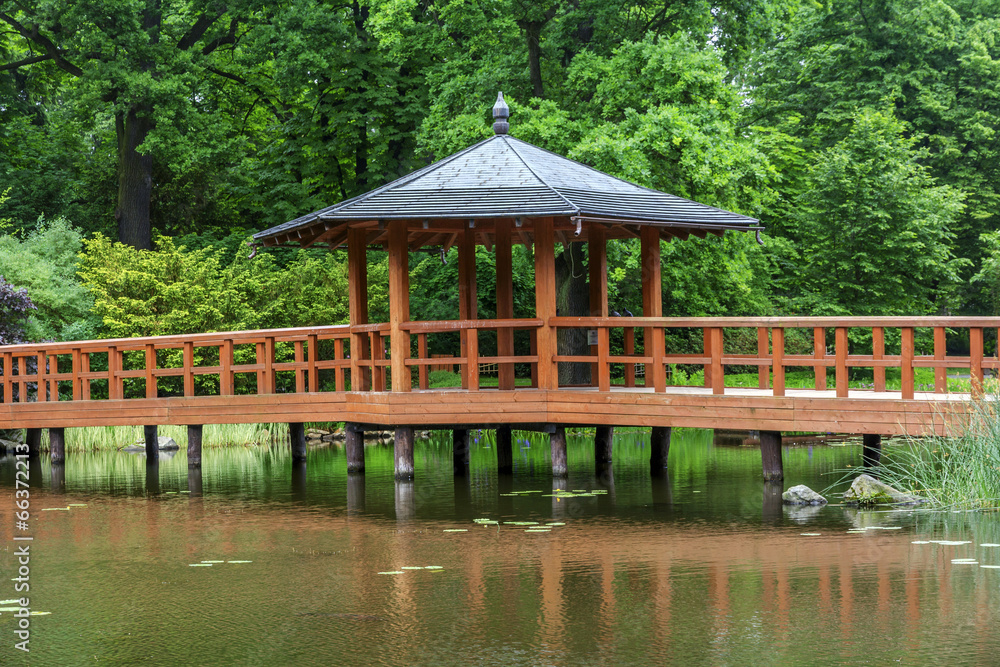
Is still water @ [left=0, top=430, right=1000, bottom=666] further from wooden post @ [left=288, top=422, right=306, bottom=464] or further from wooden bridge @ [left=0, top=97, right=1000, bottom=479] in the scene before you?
wooden post @ [left=288, top=422, right=306, bottom=464]

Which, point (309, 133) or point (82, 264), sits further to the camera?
point (309, 133)

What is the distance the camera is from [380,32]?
23.8m

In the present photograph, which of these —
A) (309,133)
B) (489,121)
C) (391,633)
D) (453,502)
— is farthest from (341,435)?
(391,633)

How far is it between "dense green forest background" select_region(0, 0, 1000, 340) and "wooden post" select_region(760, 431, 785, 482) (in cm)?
756

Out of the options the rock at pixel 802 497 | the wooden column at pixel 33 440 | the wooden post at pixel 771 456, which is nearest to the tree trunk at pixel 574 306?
the wooden post at pixel 771 456

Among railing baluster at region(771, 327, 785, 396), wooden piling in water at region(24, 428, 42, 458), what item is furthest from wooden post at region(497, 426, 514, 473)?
wooden piling in water at region(24, 428, 42, 458)

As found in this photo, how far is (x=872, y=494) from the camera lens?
11.3 meters

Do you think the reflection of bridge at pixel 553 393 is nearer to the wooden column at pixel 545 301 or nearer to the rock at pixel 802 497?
the wooden column at pixel 545 301

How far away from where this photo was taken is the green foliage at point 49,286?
23578 millimetres

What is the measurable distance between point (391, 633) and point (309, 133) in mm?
24046

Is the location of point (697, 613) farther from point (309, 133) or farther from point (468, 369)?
point (309, 133)

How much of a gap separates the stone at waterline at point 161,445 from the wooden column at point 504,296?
28.2 ft

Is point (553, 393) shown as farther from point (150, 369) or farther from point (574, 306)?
point (574, 306)

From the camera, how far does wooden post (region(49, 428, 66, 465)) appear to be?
714 inches
